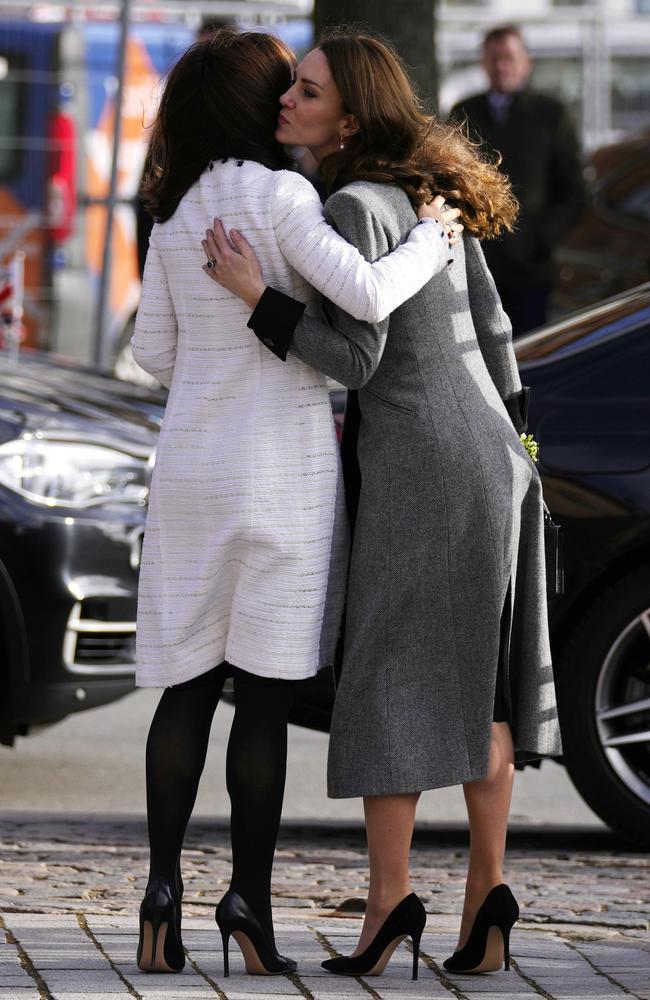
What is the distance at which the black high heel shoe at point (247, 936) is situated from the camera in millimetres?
3562

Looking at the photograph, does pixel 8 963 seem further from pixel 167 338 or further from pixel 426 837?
pixel 426 837

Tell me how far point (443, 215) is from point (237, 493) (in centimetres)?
63

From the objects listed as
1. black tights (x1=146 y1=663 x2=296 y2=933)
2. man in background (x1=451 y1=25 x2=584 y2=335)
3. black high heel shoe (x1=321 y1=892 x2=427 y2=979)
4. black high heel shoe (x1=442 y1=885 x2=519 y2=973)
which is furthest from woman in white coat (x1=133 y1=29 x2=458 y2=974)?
man in background (x1=451 y1=25 x2=584 y2=335)

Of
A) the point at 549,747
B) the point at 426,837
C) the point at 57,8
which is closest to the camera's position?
the point at 549,747

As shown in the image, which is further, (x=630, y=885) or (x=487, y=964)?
(x=630, y=885)

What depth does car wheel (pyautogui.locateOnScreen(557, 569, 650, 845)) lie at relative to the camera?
5051 mm

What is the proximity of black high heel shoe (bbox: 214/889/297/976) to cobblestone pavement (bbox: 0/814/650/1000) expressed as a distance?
0.03 m

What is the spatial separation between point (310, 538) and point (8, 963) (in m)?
0.94

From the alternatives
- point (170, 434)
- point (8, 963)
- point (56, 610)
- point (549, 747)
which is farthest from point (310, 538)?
point (56, 610)

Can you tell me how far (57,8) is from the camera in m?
13.0

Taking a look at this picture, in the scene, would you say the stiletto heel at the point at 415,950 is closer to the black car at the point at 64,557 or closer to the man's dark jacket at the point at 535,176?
the black car at the point at 64,557

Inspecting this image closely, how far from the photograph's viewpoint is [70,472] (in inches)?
225

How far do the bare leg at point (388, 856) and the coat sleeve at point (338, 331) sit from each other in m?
0.77

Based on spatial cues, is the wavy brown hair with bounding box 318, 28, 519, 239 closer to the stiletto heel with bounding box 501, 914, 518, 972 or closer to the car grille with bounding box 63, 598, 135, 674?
the stiletto heel with bounding box 501, 914, 518, 972
